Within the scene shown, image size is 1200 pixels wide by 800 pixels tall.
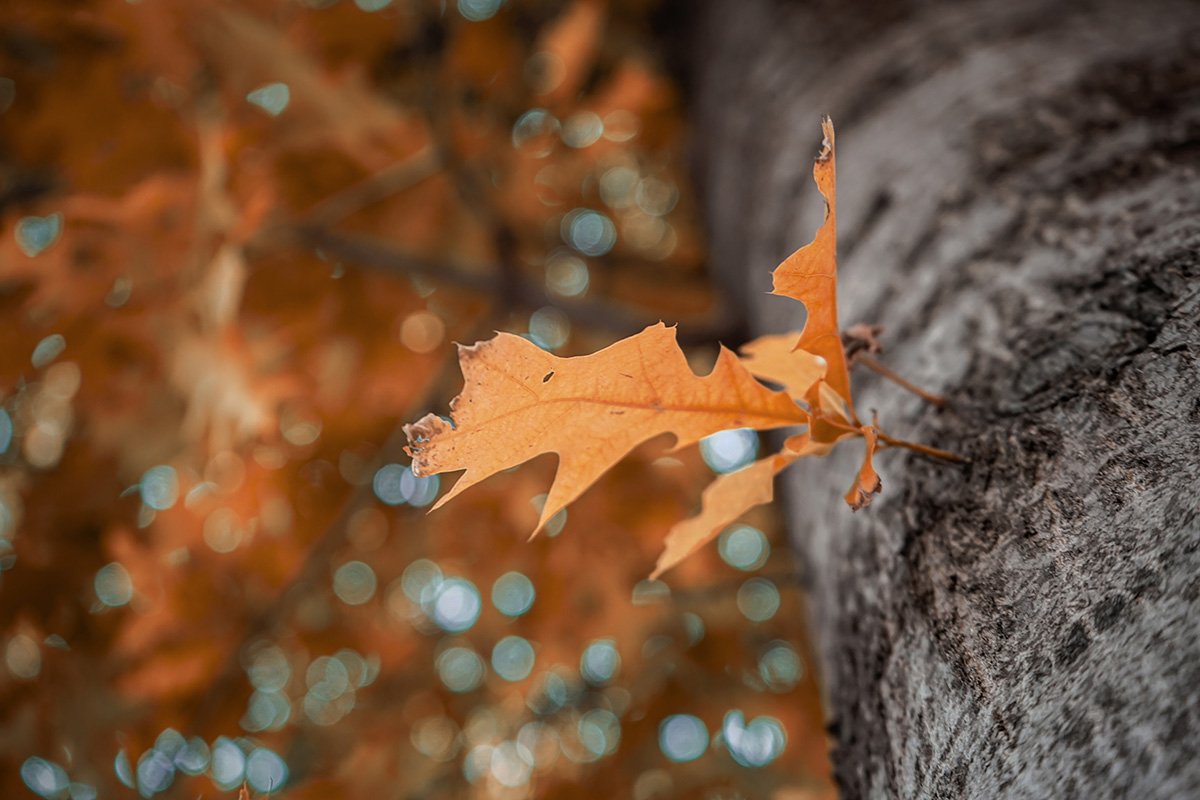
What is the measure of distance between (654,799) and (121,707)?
36.2 inches

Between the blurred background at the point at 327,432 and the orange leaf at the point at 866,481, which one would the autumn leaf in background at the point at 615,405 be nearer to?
the orange leaf at the point at 866,481

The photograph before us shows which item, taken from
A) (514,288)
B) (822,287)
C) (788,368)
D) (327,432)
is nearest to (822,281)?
(822,287)

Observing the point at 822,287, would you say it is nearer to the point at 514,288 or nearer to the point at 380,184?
the point at 514,288

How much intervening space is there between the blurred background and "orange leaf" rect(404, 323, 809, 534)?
23.6 inches

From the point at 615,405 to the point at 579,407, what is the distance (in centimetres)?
2

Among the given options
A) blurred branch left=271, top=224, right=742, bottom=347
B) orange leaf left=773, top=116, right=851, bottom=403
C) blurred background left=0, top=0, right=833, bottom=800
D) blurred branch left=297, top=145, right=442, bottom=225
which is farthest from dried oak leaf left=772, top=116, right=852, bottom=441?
blurred branch left=297, top=145, right=442, bottom=225

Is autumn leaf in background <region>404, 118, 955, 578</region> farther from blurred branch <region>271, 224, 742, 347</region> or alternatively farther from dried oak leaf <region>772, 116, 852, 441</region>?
blurred branch <region>271, 224, 742, 347</region>

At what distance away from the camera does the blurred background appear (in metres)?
1.02

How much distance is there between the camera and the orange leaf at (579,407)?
35 cm

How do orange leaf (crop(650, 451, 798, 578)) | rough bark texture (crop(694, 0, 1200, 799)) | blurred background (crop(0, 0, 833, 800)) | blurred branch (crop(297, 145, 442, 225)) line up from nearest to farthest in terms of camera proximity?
rough bark texture (crop(694, 0, 1200, 799))
orange leaf (crop(650, 451, 798, 578))
blurred background (crop(0, 0, 833, 800))
blurred branch (crop(297, 145, 442, 225))

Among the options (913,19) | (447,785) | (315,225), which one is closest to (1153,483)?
(913,19)

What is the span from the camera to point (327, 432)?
166 centimetres

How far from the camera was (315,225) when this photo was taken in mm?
1133

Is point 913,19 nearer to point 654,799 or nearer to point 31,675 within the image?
point 654,799
